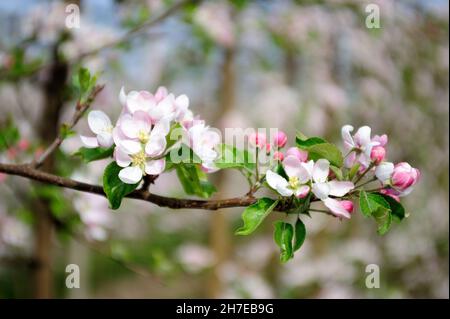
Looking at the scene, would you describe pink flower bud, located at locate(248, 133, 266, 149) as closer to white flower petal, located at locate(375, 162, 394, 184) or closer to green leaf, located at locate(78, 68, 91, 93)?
white flower petal, located at locate(375, 162, 394, 184)

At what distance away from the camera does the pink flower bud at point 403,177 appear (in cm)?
63

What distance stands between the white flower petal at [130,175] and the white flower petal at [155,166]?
1 centimetres

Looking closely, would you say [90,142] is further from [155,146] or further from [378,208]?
[378,208]

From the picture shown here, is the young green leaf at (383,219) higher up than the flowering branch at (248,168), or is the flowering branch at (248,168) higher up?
the flowering branch at (248,168)

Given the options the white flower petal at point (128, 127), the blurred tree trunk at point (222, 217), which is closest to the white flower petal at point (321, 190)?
the white flower petal at point (128, 127)

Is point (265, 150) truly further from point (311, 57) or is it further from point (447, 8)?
point (311, 57)

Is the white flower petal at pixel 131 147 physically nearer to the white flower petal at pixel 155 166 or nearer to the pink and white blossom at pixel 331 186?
the white flower petal at pixel 155 166

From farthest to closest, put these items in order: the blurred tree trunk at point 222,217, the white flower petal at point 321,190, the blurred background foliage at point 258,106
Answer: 1. the blurred tree trunk at point 222,217
2. the blurred background foliage at point 258,106
3. the white flower petal at point 321,190

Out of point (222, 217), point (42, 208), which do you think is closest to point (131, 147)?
point (42, 208)

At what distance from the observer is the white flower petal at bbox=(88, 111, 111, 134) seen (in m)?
0.68

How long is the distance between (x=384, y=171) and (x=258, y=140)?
15cm

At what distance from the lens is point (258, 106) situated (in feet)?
13.9

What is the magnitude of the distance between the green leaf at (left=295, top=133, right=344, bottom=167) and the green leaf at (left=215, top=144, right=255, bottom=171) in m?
0.08

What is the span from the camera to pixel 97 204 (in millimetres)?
1308
